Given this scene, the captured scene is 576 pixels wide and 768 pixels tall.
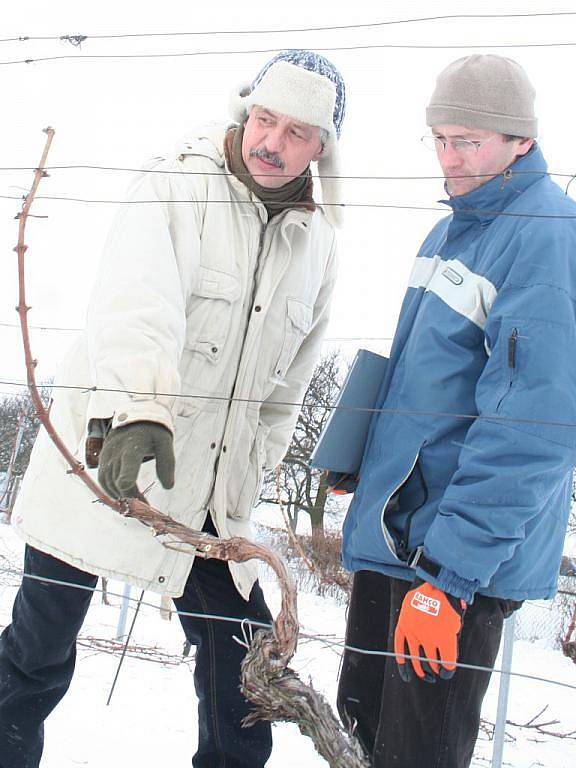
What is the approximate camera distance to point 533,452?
1.33 m

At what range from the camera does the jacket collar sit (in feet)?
4.96

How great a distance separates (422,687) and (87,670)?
2594 millimetres

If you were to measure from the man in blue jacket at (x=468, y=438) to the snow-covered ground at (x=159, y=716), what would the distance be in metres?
0.26

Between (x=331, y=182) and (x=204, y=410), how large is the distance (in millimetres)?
627

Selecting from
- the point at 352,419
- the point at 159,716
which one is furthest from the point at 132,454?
the point at 159,716

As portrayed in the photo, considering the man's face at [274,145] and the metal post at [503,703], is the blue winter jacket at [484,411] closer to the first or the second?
the man's face at [274,145]

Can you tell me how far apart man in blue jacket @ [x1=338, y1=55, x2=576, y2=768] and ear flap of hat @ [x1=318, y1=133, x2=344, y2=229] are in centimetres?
32

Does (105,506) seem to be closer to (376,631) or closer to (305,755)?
(376,631)

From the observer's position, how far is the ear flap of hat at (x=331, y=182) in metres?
1.85

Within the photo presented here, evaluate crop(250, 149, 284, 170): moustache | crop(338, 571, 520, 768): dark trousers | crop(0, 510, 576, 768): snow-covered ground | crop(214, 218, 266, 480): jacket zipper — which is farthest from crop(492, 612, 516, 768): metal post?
crop(250, 149, 284, 170): moustache

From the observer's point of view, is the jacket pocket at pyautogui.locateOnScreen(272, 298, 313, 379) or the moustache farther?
the jacket pocket at pyautogui.locateOnScreen(272, 298, 313, 379)

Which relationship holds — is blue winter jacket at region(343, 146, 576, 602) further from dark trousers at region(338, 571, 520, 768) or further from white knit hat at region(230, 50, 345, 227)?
white knit hat at region(230, 50, 345, 227)

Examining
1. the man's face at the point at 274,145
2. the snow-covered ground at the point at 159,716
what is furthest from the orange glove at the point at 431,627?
the man's face at the point at 274,145

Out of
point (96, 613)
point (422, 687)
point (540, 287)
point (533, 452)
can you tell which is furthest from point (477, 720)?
point (96, 613)
